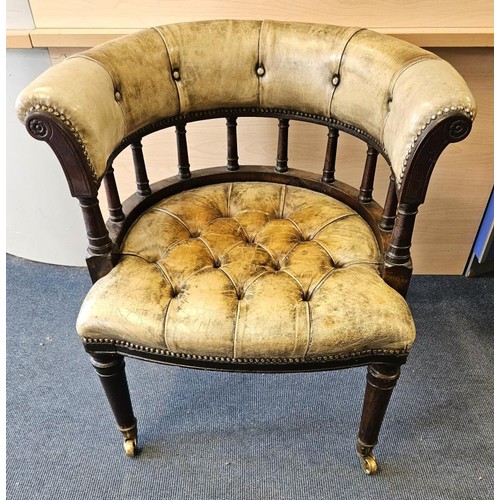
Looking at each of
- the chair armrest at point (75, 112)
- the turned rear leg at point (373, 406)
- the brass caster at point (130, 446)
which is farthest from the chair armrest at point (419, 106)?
the brass caster at point (130, 446)

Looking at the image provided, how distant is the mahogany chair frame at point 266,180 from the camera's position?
2.48 feet

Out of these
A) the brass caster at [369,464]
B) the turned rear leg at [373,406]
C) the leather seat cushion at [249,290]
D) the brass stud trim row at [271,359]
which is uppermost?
the leather seat cushion at [249,290]

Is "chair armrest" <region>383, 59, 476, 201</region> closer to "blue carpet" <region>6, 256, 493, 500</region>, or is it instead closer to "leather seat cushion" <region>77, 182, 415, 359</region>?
"leather seat cushion" <region>77, 182, 415, 359</region>

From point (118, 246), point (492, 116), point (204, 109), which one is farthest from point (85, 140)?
point (492, 116)

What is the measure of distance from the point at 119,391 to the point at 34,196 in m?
0.76

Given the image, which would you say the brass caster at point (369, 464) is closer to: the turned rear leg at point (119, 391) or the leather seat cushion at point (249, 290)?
the leather seat cushion at point (249, 290)

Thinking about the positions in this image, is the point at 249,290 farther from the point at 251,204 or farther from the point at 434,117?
the point at 434,117

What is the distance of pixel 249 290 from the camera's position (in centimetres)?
88

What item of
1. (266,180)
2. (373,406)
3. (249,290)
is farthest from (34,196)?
(373,406)

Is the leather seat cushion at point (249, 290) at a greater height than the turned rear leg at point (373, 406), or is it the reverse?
the leather seat cushion at point (249, 290)

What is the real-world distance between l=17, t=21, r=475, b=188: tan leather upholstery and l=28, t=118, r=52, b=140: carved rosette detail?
0.05 meters

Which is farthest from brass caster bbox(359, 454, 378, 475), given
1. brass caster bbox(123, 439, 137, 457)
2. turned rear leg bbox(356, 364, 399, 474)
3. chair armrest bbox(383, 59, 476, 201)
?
chair armrest bbox(383, 59, 476, 201)

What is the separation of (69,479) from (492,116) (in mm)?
1342

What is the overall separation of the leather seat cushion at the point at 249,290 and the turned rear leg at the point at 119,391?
0.29 ft
